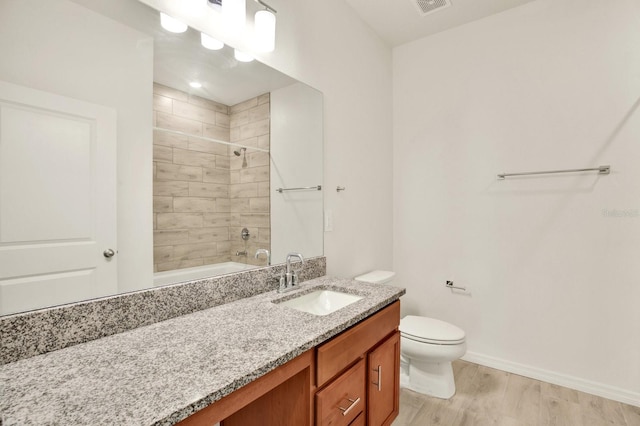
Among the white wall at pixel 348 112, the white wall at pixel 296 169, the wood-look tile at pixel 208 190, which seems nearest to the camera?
the wood-look tile at pixel 208 190

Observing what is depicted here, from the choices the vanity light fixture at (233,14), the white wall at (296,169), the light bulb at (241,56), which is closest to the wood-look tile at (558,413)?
the white wall at (296,169)

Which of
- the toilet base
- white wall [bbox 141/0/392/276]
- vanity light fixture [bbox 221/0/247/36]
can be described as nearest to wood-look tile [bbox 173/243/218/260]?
white wall [bbox 141/0/392/276]

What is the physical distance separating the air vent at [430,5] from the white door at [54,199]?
7.01 feet

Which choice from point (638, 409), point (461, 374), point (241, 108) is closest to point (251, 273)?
point (241, 108)

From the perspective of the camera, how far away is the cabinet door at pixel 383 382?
131cm

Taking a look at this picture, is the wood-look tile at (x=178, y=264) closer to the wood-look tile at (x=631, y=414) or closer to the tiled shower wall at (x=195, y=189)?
the tiled shower wall at (x=195, y=189)

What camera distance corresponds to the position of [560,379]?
2.05 meters

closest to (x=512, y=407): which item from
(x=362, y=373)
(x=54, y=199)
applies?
(x=362, y=373)

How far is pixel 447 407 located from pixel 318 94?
6.79 ft

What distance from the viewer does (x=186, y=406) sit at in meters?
0.60

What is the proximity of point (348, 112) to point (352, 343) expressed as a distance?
1587 mm

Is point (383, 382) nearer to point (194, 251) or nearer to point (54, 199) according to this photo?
point (194, 251)

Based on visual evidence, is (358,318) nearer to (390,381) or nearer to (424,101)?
(390,381)

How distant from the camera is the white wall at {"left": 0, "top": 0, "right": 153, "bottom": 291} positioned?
0.83 metres
